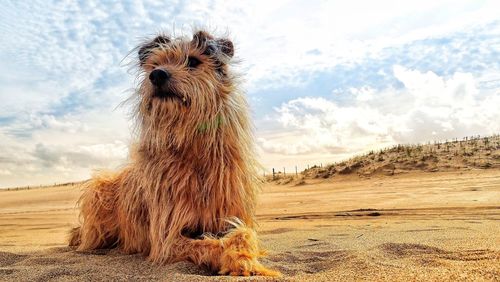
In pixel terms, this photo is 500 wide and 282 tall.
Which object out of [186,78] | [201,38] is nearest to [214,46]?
[201,38]

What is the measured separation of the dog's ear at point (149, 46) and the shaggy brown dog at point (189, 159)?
0.17m

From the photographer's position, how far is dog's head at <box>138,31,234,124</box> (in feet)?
14.2

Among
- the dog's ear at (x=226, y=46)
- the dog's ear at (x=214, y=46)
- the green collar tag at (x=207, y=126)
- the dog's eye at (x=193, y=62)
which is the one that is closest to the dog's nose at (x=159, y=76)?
the dog's eye at (x=193, y=62)

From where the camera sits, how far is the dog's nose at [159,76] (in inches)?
168

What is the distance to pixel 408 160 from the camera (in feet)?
57.1

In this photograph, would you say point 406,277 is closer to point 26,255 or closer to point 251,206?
point 251,206

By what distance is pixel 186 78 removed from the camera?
438cm

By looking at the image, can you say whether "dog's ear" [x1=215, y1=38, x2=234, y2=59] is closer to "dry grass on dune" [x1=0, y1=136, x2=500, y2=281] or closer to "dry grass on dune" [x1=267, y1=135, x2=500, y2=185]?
"dry grass on dune" [x1=0, y1=136, x2=500, y2=281]

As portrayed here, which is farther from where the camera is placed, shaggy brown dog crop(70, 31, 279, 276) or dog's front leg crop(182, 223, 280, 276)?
shaggy brown dog crop(70, 31, 279, 276)

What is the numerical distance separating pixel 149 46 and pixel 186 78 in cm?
103

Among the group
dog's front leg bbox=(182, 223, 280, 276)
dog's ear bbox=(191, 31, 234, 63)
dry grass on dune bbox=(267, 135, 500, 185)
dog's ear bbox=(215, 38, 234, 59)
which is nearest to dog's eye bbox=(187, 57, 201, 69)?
dog's ear bbox=(191, 31, 234, 63)

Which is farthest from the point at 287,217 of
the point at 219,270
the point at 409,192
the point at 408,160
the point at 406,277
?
the point at 408,160

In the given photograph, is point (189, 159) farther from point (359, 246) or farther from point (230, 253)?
point (359, 246)

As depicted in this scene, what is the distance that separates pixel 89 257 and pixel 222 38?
256 centimetres
